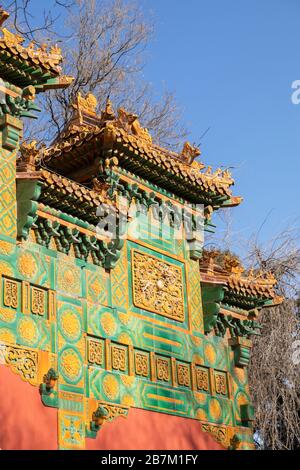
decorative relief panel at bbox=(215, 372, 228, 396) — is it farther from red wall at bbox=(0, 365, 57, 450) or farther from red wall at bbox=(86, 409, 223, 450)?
red wall at bbox=(0, 365, 57, 450)

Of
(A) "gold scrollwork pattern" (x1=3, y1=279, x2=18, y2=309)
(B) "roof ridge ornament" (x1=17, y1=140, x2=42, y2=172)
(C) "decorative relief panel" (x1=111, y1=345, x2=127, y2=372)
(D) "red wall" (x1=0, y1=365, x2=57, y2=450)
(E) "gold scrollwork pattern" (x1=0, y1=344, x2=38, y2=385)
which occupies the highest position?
(B) "roof ridge ornament" (x1=17, y1=140, x2=42, y2=172)

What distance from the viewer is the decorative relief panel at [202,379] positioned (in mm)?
13859

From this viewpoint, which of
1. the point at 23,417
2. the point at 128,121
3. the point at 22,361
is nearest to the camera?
the point at 23,417

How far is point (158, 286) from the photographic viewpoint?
1359 cm

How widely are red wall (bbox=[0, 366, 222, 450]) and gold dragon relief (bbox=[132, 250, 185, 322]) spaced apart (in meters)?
1.54

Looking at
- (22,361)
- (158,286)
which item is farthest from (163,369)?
(22,361)

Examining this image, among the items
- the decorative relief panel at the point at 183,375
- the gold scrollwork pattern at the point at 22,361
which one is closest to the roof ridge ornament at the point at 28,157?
the gold scrollwork pattern at the point at 22,361

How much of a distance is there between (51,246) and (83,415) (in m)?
2.21

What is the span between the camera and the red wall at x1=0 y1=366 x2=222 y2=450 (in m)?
10.6

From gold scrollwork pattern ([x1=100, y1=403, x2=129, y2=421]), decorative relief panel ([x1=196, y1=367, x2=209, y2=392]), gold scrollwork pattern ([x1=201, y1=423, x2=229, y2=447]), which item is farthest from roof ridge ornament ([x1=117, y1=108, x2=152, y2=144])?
gold scrollwork pattern ([x1=201, y1=423, x2=229, y2=447])

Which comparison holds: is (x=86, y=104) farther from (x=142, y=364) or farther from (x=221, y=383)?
(x=221, y=383)

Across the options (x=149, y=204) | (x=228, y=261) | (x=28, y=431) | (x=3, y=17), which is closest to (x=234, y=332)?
(x=228, y=261)

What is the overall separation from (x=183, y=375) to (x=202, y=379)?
55 centimetres
